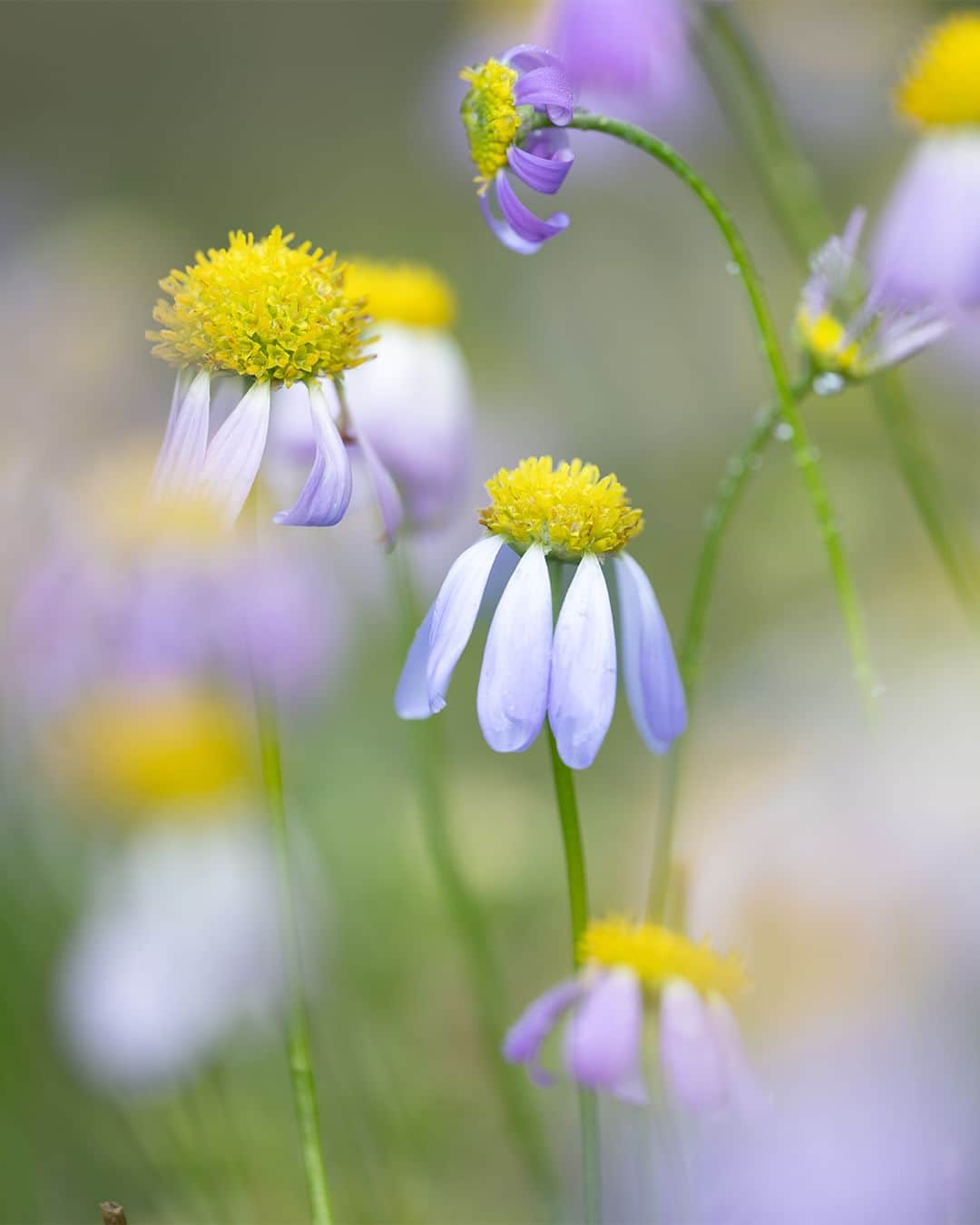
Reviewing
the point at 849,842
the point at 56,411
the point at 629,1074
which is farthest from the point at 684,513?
the point at 629,1074

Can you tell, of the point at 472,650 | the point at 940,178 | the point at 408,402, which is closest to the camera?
the point at 940,178

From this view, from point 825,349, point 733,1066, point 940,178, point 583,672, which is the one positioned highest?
point 940,178

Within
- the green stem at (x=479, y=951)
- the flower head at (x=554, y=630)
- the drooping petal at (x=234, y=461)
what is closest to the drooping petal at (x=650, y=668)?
the flower head at (x=554, y=630)

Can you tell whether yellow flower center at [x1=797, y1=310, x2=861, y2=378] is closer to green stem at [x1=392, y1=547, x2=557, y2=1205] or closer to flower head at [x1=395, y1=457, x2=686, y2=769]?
flower head at [x1=395, y1=457, x2=686, y2=769]

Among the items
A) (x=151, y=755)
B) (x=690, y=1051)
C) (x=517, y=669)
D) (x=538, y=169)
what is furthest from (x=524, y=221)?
(x=151, y=755)

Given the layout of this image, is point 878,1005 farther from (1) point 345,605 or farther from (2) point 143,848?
(1) point 345,605

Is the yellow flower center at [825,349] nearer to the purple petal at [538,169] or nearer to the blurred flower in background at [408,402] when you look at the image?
the purple petal at [538,169]

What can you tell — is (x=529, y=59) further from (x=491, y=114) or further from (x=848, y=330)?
(x=848, y=330)
